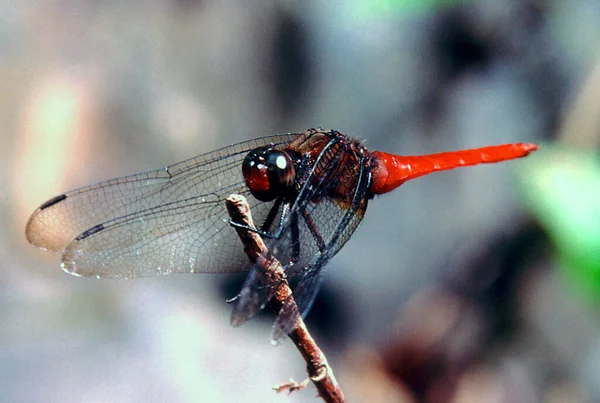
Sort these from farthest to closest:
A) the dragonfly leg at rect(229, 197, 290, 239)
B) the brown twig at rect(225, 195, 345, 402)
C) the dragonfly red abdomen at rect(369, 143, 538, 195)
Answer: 1. the dragonfly red abdomen at rect(369, 143, 538, 195)
2. the dragonfly leg at rect(229, 197, 290, 239)
3. the brown twig at rect(225, 195, 345, 402)

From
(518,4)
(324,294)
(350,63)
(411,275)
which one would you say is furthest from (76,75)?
(518,4)

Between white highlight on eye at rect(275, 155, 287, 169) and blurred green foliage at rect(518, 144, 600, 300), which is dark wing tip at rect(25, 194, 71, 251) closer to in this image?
white highlight on eye at rect(275, 155, 287, 169)

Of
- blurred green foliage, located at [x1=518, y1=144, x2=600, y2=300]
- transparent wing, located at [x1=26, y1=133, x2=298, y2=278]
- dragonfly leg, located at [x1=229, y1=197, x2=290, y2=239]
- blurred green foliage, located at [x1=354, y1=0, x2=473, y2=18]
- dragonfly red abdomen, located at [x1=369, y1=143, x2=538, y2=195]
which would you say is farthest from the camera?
blurred green foliage, located at [x1=354, y1=0, x2=473, y2=18]

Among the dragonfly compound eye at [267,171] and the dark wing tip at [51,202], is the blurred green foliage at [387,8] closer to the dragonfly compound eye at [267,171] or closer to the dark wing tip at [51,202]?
the dragonfly compound eye at [267,171]

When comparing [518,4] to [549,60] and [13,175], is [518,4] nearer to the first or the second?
[549,60]

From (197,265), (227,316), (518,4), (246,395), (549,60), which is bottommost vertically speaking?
(246,395)

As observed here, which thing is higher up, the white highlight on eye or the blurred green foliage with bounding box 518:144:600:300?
the white highlight on eye

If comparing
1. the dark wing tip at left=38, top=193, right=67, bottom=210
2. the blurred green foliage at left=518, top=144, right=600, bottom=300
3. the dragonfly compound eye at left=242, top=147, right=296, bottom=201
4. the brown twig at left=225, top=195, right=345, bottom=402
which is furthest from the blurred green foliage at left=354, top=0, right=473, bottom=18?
the brown twig at left=225, top=195, right=345, bottom=402
